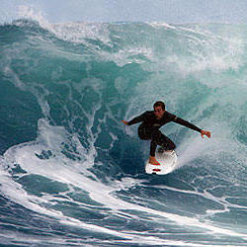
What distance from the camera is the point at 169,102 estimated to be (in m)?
10.2

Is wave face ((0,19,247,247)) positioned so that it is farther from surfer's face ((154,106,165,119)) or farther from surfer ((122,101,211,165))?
surfer's face ((154,106,165,119))

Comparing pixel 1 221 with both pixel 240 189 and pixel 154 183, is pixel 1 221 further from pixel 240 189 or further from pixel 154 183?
pixel 240 189

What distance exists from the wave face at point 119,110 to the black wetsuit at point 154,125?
15.4 feet

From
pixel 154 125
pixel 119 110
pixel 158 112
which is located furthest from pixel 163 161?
pixel 119 110

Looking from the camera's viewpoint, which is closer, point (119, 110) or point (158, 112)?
point (158, 112)

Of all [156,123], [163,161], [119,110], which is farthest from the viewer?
[119,110]

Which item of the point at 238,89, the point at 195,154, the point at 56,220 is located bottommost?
the point at 56,220

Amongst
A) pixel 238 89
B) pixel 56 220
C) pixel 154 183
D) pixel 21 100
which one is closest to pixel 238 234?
pixel 154 183

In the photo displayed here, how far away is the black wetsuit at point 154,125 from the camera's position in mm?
4980

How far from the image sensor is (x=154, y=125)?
5.20 metres

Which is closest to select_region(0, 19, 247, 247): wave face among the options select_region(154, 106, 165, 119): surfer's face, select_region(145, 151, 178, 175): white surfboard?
select_region(145, 151, 178, 175): white surfboard

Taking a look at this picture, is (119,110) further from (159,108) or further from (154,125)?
(159,108)

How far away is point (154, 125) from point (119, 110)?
18.0 feet

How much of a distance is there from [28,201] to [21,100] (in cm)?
432
